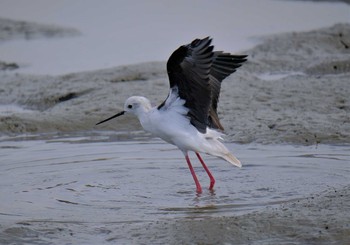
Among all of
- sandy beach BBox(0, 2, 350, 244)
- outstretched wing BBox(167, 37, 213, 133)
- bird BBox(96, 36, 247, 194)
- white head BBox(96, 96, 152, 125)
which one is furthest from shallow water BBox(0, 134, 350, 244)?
outstretched wing BBox(167, 37, 213, 133)

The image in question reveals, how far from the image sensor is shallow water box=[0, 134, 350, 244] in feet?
24.8

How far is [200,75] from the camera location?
8.12 meters

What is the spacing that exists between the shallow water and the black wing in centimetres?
67

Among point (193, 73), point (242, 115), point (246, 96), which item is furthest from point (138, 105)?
point (246, 96)

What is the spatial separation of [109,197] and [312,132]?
10.5 ft

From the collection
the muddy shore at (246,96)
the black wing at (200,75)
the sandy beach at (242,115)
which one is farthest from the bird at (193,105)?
the muddy shore at (246,96)

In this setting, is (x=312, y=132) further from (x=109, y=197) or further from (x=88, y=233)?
(x=88, y=233)

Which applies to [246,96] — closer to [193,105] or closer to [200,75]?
[193,105]

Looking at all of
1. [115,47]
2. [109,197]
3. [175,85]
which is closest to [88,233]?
[109,197]

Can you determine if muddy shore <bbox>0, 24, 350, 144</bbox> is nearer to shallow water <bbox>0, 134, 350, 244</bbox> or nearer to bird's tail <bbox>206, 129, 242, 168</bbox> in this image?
shallow water <bbox>0, 134, 350, 244</bbox>

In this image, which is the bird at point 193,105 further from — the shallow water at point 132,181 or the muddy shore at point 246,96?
the muddy shore at point 246,96

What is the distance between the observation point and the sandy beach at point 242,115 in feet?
22.4

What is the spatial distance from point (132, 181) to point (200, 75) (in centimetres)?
140

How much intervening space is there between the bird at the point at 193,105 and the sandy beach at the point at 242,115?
1.23m
